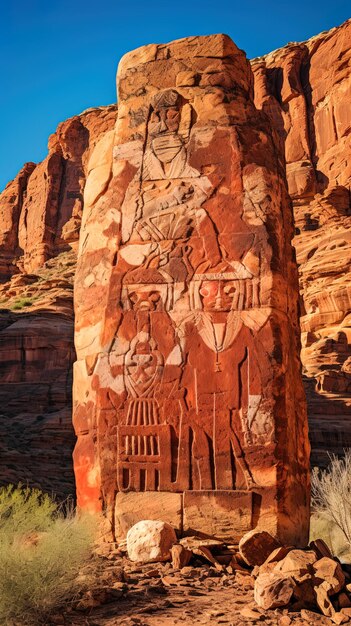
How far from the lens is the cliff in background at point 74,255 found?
27.2 metres

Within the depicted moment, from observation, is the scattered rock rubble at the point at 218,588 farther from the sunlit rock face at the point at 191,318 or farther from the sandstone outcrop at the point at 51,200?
the sandstone outcrop at the point at 51,200

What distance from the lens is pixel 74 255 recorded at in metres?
62.4

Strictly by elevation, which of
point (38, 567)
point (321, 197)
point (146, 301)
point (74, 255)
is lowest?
point (38, 567)

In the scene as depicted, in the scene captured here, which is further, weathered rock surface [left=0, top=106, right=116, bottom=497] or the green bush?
weathered rock surface [left=0, top=106, right=116, bottom=497]

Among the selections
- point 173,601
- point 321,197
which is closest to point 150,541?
point 173,601

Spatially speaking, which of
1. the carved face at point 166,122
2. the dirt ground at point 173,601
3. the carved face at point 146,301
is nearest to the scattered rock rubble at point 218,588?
the dirt ground at point 173,601

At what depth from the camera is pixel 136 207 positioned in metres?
7.58

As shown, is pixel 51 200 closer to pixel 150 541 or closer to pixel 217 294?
pixel 217 294

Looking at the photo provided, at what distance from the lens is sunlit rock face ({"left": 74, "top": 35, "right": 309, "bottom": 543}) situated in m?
6.62

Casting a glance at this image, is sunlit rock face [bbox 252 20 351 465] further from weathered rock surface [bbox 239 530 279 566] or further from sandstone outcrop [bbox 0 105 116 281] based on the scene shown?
weathered rock surface [bbox 239 530 279 566]

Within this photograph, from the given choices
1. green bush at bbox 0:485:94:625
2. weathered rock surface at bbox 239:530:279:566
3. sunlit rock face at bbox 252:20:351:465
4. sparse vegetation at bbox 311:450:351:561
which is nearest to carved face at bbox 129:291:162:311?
green bush at bbox 0:485:94:625

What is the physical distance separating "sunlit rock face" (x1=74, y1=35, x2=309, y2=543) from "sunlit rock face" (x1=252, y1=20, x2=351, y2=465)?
18713 millimetres

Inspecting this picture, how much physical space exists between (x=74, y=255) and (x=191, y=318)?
185 feet

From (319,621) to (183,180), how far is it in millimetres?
4582
